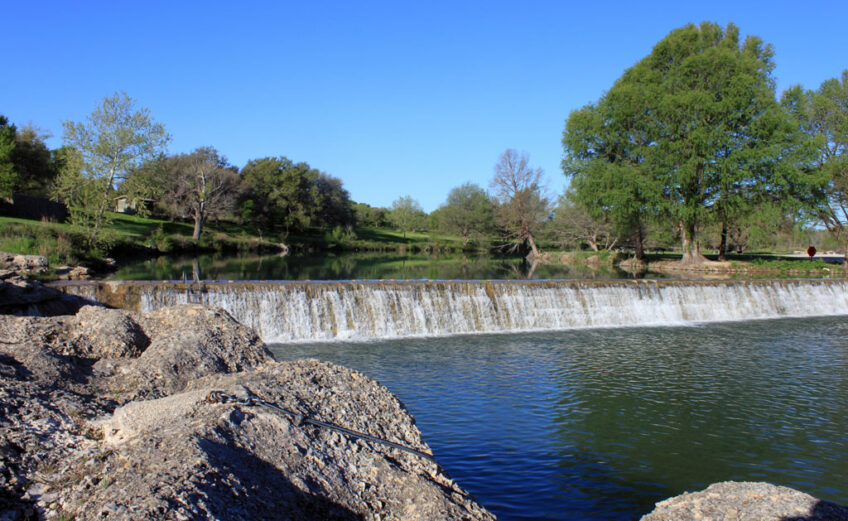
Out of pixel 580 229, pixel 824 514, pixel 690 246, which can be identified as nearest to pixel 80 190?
pixel 824 514

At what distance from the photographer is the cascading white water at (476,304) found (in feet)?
57.9

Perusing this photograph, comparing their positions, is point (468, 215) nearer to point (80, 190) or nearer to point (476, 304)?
point (80, 190)

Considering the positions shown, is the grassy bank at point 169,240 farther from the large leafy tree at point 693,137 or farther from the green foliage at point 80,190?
the large leafy tree at point 693,137

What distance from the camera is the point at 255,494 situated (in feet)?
10.6

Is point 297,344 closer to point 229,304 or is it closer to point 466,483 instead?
point 229,304

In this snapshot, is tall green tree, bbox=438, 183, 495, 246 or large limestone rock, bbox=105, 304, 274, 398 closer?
large limestone rock, bbox=105, 304, 274, 398

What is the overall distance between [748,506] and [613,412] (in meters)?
5.63

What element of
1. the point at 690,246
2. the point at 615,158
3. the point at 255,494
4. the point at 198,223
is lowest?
the point at 255,494

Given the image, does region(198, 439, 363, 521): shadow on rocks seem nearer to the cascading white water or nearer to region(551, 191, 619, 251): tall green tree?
the cascading white water

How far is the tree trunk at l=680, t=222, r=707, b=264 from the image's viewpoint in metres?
39.6

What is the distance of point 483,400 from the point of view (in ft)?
35.1

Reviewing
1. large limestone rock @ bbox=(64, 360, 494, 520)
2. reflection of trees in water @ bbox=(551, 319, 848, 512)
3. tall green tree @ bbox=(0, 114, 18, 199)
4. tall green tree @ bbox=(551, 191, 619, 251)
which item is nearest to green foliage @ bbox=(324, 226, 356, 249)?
tall green tree @ bbox=(551, 191, 619, 251)

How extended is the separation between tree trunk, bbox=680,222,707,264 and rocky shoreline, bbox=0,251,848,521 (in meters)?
37.7

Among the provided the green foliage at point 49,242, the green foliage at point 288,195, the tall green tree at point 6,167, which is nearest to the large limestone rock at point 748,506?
the green foliage at point 49,242
